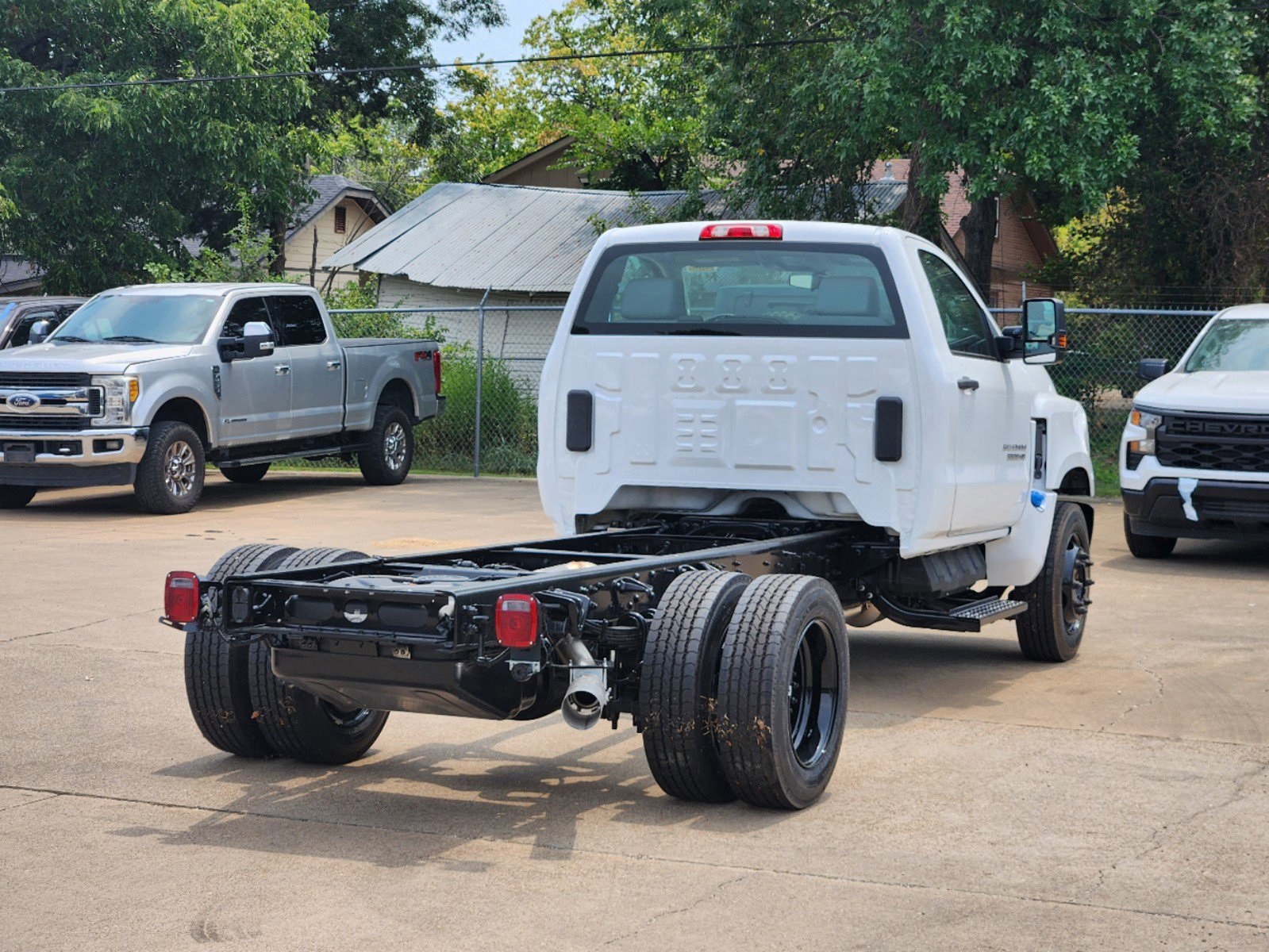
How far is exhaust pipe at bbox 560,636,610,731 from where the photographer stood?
208 inches

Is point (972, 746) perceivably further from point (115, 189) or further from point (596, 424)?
point (115, 189)

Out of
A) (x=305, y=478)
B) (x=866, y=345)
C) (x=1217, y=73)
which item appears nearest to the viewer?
(x=866, y=345)

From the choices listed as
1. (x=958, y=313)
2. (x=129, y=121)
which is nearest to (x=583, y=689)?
(x=958, y=313)

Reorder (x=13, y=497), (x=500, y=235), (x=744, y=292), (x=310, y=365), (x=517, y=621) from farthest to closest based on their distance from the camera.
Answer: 1. (x=500, y=235)
2. (x=310, y=365)
3. (x=13, y=497)
4. (x=744, y=292)
5. (x=517, y=621)

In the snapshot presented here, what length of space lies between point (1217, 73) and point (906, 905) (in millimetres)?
16094

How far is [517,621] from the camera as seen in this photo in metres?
5.02

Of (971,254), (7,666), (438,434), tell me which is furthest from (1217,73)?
(7,666)

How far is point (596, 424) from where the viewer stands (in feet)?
24.8

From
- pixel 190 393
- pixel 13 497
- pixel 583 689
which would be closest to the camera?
pixel 583 689

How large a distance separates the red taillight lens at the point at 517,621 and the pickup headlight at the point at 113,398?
1082cm

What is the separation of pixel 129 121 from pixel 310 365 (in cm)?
1117

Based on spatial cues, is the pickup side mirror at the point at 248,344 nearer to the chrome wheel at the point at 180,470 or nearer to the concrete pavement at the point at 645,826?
the chrome wheel at the point at 180,470

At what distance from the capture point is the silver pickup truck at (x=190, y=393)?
589 inches

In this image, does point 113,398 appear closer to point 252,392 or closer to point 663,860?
point 252,392
